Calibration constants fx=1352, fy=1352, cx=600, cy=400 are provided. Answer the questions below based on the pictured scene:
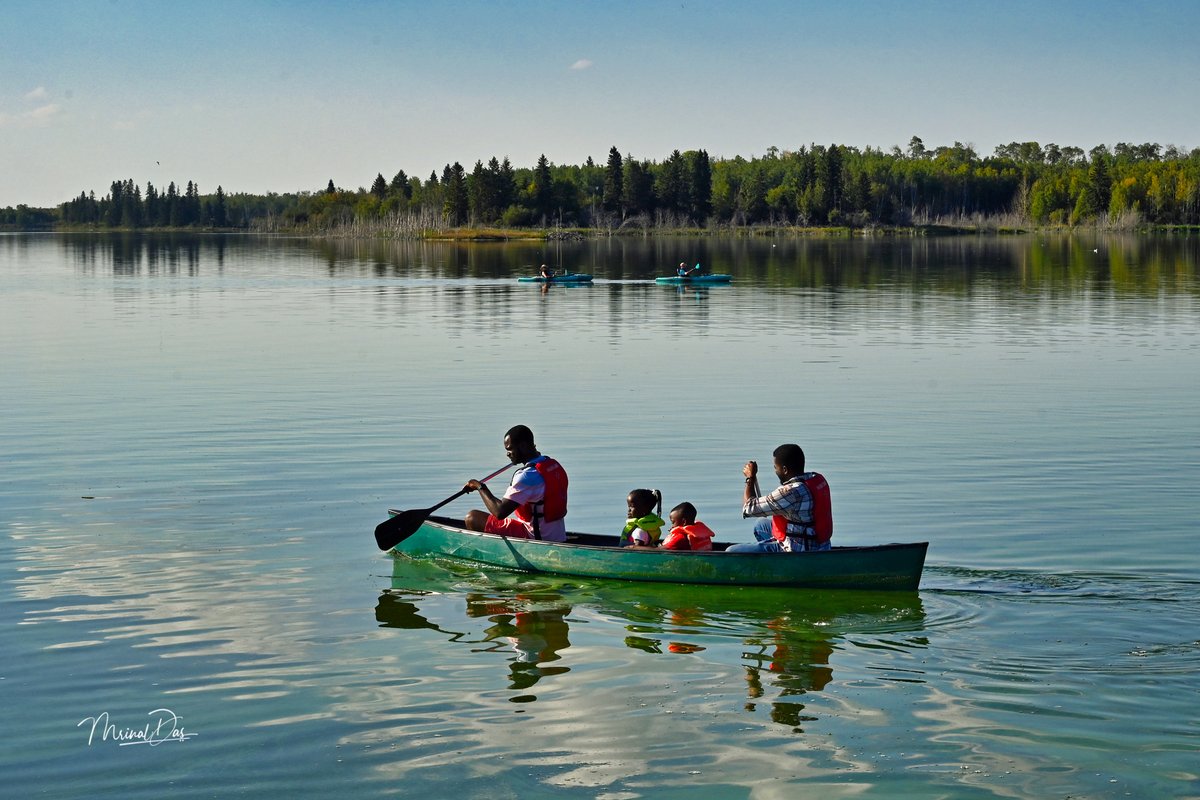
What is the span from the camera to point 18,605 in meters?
13.9

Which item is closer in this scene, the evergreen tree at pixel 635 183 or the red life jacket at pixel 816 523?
the red life jacket at pixel 816 523

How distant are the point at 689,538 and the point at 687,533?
0.06 m

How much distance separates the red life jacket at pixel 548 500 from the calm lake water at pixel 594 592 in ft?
2.66

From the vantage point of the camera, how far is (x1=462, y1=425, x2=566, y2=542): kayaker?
597 inches

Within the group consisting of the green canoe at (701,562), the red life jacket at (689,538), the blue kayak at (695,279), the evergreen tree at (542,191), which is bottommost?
the green canoe at (701,562)

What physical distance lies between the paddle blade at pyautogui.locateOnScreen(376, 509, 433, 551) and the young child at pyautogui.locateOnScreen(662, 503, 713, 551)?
9.77 ft

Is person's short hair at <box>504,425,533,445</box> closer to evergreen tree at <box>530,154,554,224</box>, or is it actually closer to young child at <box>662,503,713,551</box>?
young child at <box>662,503,713,551</box>

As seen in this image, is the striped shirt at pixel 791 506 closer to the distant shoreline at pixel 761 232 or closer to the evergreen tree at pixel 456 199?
the distant shoreline at pixel 761 232

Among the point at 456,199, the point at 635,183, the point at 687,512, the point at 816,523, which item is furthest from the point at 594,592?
the point at 635,183

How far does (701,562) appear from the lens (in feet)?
47.2

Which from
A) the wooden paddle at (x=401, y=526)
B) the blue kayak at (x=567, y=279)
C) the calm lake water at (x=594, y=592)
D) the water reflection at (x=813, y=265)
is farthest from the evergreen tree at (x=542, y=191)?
the wooden paddle at (x=401, y=526)

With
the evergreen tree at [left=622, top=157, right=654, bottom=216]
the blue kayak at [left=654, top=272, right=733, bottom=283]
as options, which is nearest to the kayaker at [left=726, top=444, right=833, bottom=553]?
the blue kayak at [left=654, top=272, right=733, bottom=283]

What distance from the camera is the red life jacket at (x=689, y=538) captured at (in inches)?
581

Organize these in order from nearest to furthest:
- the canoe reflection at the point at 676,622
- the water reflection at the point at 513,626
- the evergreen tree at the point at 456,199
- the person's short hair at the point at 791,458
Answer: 1. the canoe reflection at the point at 676,622
2. the water reflection at the point at 513,626
3. the person's short hair at the point at 791,458
4. the evergreen tree at the point at 456,199
